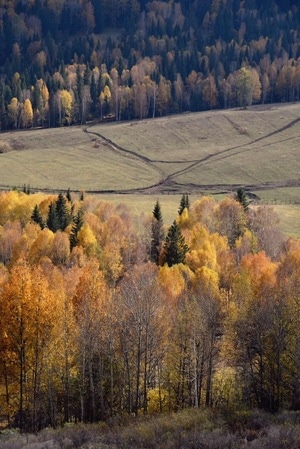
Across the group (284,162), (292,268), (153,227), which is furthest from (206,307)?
(284,162)

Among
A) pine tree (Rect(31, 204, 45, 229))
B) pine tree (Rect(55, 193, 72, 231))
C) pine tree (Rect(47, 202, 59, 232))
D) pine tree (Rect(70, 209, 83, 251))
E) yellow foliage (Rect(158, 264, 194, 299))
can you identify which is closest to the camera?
yellow foliage (Rect(158, 264, 194, 299))

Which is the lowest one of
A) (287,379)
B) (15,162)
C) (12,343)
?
(287,379)

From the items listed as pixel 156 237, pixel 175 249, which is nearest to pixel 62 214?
pixel 156 237

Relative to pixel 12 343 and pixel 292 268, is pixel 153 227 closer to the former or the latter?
pixel 292 268

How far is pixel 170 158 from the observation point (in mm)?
161250

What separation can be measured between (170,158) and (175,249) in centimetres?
9241

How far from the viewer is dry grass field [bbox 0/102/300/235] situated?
136125mm

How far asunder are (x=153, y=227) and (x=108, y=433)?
55827 millimetres

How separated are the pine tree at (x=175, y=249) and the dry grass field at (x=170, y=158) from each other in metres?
35.0

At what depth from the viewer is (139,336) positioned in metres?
35.9

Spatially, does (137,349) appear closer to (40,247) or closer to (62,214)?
(40,247)

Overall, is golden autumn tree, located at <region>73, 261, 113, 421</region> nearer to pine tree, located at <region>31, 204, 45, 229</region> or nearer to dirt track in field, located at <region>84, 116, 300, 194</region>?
pine tree, located at <region>31, 204, 45, 229</region>

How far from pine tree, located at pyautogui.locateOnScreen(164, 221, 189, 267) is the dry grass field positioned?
115 feet

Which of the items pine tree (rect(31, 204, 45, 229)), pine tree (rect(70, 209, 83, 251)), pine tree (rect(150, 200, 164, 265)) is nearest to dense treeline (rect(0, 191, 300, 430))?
pine tree (rect(70, 209, 83, 251))
